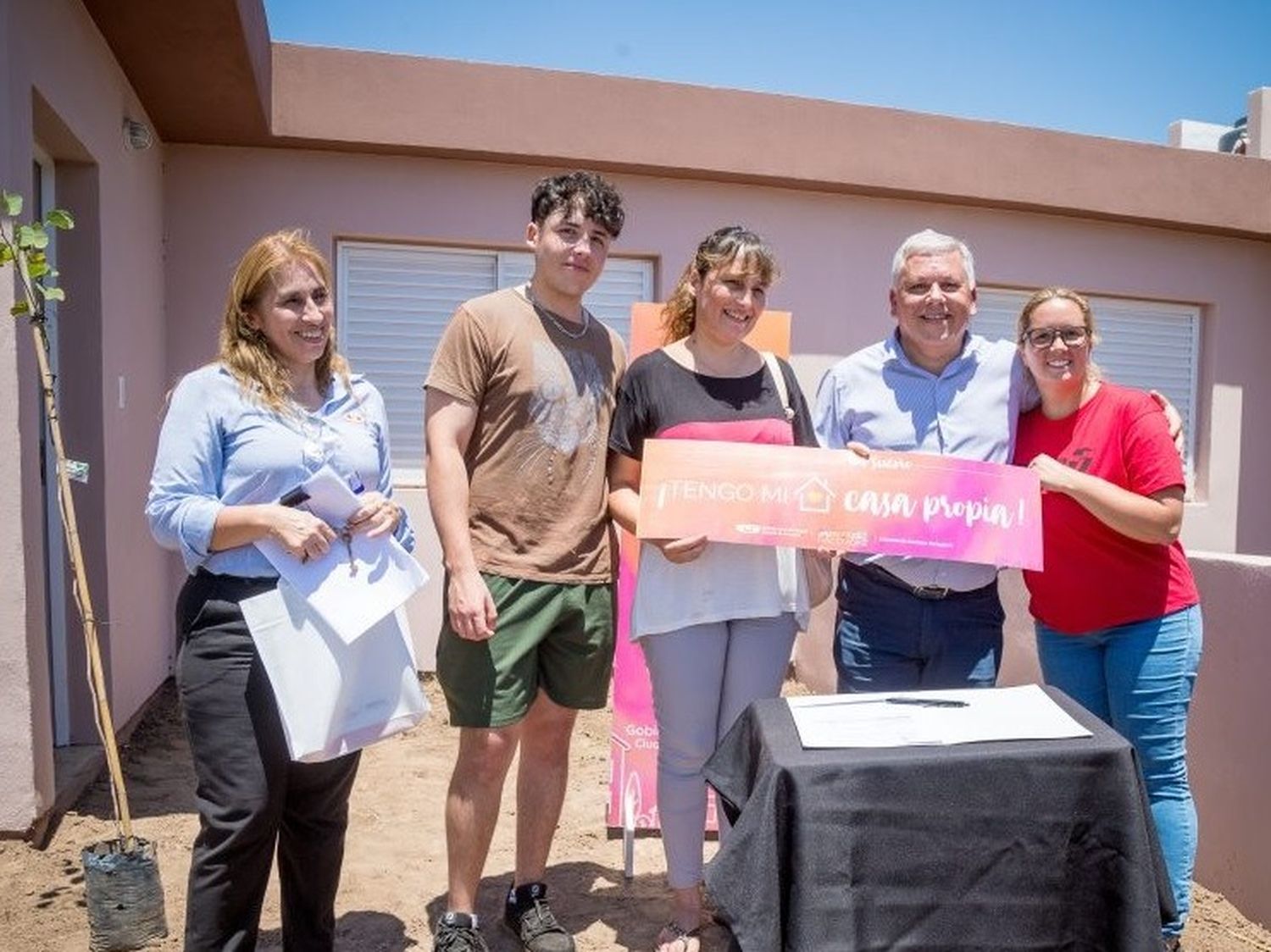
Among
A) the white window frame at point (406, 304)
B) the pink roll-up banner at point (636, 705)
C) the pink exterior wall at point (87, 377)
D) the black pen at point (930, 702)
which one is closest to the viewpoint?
the black pen at point (930, 702)

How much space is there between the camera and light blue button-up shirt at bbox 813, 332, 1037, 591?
7.90 ft

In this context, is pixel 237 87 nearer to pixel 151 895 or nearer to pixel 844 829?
pixel 151 895

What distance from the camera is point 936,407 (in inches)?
97.3

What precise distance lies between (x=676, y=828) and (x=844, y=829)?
3.75ft

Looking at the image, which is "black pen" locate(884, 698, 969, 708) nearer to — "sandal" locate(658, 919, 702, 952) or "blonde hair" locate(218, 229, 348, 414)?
"sandal" locate(658, 919, 702, 952)

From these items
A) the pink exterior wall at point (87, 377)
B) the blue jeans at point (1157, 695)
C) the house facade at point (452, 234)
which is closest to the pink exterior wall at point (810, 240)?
the house facade at point (452, 234)

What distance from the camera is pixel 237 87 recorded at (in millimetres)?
5074

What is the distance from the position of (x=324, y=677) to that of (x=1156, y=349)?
8113 mm

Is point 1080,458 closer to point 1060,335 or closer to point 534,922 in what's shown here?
point 1060,335

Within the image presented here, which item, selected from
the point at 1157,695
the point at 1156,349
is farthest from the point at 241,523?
the point at 1156,349

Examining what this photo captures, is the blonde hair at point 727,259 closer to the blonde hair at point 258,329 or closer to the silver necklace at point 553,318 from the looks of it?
→ the silver necklace at point 553,318

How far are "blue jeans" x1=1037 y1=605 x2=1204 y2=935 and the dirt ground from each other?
755 mm

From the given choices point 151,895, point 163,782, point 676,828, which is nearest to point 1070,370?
point 676,828

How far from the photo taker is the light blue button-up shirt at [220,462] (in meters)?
2.05
